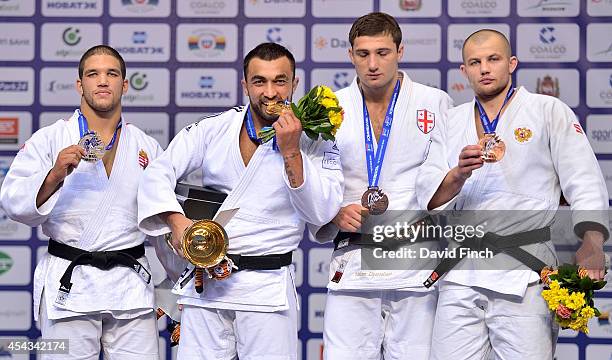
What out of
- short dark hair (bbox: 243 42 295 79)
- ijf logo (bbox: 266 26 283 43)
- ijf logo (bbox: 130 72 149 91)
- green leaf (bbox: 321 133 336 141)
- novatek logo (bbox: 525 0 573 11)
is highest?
novatek logo (bbox: 525 0 573 11)

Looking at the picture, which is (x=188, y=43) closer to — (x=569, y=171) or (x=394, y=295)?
(x=394, y=295)

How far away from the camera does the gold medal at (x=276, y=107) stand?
4.02 metres

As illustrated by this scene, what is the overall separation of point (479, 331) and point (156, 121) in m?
2.54

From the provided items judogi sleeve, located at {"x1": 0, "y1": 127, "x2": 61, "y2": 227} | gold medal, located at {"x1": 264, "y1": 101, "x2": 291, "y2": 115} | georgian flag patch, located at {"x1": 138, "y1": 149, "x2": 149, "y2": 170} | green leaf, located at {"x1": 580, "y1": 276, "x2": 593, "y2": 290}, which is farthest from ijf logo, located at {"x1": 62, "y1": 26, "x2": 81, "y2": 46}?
green leaf, located at {"x1": 580, "y1": 276, "x2": 593, "y2": 290}

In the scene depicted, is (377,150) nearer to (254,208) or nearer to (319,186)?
(319,186)

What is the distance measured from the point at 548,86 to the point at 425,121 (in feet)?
4.94

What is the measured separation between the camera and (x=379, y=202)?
422 cm

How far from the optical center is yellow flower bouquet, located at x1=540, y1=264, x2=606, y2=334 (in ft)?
12.5

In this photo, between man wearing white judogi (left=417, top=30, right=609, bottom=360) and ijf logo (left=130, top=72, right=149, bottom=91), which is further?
ijf logo (left=130, top=72, right=149, bottom=91)

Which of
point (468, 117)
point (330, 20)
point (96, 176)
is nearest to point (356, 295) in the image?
point (468, 117)

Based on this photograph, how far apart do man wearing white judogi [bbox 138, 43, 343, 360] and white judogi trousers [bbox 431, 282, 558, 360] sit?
0.63 metres

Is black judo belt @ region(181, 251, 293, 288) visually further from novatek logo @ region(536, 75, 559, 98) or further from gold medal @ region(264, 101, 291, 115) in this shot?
novatek logo @ region(536, 75, 559, 98)

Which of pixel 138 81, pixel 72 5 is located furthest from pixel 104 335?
pixel 72 5

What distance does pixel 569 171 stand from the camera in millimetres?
3936
